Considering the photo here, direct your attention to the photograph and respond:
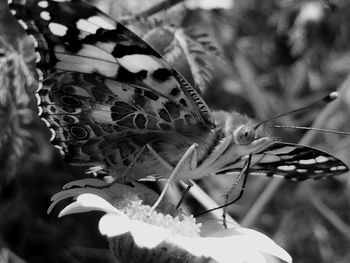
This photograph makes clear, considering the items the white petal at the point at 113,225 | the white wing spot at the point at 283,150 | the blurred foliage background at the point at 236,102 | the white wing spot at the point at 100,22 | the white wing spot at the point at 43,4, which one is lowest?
the blurred foliage background at the point at 236,102

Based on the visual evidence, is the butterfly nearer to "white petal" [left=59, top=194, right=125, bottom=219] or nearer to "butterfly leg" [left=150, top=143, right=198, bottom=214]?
"butterfly leg" [left=150, top=143, right=198, bottom=214]

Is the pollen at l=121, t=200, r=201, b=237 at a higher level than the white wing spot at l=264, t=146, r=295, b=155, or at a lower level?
lower

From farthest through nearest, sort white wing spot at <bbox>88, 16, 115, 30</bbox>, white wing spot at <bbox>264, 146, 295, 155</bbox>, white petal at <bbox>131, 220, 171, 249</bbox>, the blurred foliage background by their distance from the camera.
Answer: the blurred foliage background
white wing spot at <bbox>264, 146, 295, 155</bbox>
white wing spot at <bbox>88, 16, 115, 30</bbox>
white petal at <bbox>131, 220, 171, 249</bbox>

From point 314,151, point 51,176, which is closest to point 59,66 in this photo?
point 314,151

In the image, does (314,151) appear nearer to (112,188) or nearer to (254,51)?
Answer: (112,188)

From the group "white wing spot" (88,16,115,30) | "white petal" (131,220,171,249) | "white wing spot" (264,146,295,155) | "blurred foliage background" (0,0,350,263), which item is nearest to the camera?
"white petal" (131,220,171,249)

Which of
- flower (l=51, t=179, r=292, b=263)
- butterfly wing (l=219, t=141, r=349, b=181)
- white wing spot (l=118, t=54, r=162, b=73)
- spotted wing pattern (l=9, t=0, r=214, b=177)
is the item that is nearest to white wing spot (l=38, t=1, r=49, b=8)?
spotted wing pattern (l=9, t=0, r=214, b=177)

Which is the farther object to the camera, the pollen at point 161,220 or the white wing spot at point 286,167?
the white wing spot at point 286,167

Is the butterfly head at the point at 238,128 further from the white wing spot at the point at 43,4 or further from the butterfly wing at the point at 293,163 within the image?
the white wing spot at the point at 43,4

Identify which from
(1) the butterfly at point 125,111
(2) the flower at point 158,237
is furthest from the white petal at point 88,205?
(1) the butterfly at point 125,111

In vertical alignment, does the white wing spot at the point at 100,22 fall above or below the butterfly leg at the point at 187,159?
above
